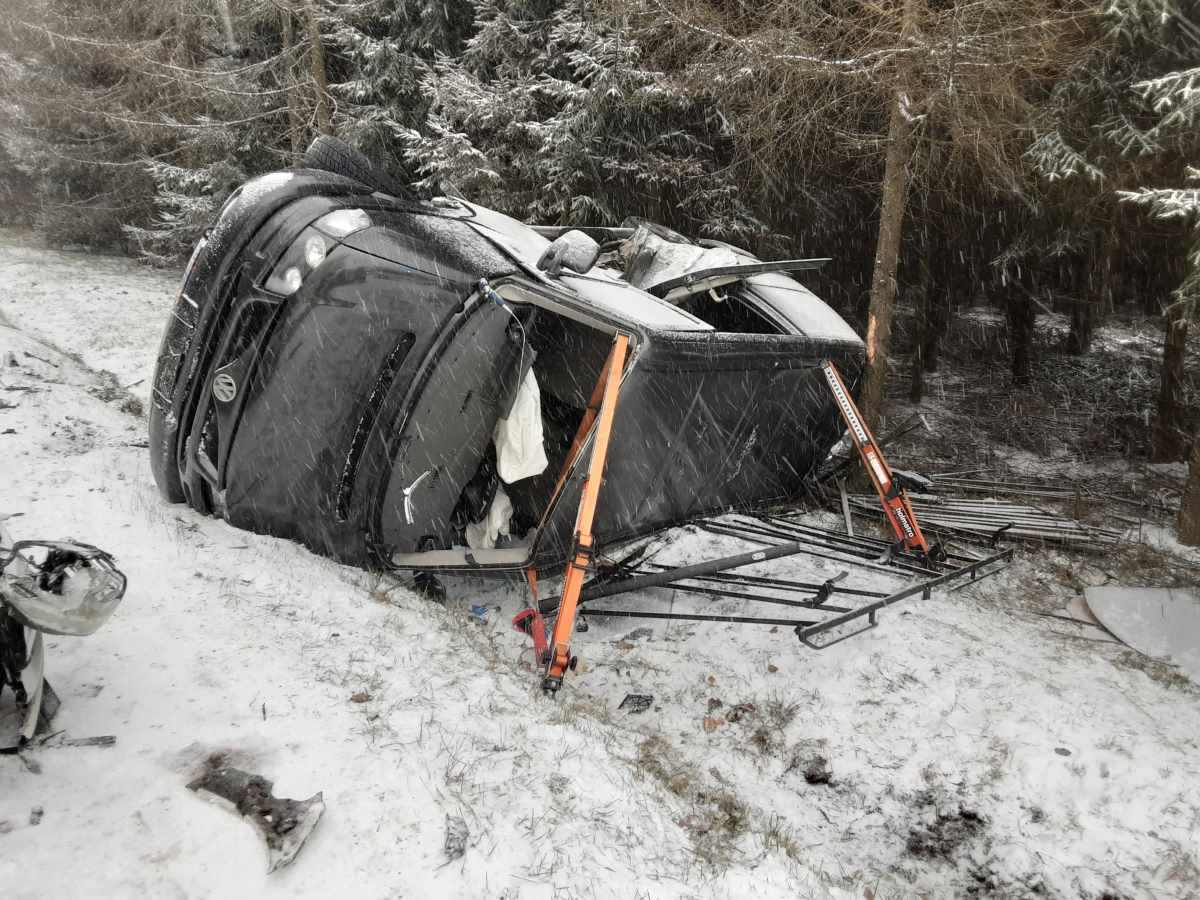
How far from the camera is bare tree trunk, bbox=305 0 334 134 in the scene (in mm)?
13219

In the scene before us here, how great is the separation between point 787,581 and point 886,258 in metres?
3.94

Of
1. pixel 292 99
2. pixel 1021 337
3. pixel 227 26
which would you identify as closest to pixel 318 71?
pixel 292 99

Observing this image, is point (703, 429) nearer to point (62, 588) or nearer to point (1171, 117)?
point (62, 588)

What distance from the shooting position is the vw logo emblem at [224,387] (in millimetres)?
4449

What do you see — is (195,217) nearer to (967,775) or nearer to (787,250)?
(787,250)

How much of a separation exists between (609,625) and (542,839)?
8.17 feet

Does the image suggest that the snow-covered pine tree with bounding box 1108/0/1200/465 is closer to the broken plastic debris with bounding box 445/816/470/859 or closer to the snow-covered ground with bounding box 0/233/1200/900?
the snow-covered ground with bounding box 0/233/1200/900

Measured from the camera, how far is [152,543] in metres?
4.41

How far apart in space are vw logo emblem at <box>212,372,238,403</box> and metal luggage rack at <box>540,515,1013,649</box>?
6.87 ft

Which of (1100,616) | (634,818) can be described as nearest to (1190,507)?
(1100,616)

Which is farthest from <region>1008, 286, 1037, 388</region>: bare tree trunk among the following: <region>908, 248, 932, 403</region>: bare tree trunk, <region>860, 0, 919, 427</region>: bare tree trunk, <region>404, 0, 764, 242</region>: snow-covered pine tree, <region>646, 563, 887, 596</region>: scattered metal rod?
<region>646, 563, 887, 596</region>: scattered metal rod

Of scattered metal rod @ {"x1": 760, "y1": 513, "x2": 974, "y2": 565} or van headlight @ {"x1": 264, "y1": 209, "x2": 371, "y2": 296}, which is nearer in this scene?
van headlight @ {"x1": 264, "y1": 209, "x2": 371, "y2": 296}

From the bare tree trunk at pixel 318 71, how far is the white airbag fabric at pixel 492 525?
10523 mm

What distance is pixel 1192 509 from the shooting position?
22.1ft
